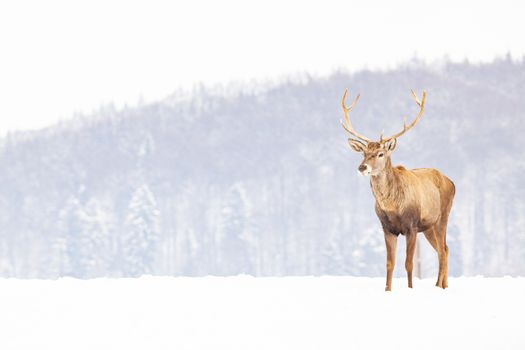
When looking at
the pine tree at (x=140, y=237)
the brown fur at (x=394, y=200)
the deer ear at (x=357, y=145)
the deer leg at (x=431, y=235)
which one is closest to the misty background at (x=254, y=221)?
the pine tree at (x=140, y=237)

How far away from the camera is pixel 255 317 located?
14.2m

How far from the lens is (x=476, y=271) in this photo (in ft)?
507

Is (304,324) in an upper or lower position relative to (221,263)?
upper

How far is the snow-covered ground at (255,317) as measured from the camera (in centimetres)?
1314

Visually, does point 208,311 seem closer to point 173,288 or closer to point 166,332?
point 166,332

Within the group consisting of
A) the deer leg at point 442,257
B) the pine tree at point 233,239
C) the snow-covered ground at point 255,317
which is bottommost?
the pine tree at point 233,239

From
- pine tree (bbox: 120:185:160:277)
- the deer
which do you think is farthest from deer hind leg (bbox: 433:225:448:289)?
pine tree (bbox: 120:185:160:277)

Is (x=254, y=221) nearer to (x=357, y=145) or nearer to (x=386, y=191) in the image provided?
(x=357, y=145)

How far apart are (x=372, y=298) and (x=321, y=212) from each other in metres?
161

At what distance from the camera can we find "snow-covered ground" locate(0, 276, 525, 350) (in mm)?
13141

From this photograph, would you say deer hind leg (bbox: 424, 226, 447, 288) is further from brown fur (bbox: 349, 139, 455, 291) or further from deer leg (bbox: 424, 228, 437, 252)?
brown fur (bbox: 349, 139, 455, 291)

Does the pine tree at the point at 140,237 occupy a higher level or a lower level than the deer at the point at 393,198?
lower

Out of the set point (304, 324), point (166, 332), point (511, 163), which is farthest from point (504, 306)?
point (511, 163)

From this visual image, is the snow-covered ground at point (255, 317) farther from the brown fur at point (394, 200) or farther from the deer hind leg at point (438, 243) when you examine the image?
the brown fur at point (394, 200)
